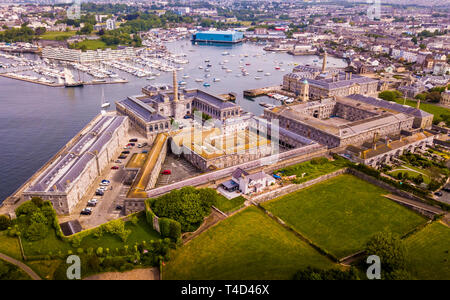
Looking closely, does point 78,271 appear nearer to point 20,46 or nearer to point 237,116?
point 237,116

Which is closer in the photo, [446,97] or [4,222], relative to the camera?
[4,222]

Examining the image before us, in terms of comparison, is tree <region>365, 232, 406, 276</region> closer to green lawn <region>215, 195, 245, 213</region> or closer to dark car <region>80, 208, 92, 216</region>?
green lawn <region>215, 195, 245, 213</region>

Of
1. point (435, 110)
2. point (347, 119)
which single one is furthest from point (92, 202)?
point (435, 110)

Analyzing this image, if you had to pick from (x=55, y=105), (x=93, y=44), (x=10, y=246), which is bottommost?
(x=10, y=246)

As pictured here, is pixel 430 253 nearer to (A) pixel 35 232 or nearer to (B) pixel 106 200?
(B) pixel 106 200

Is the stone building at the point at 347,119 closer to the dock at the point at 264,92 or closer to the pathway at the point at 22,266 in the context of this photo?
the dock at the point at 264,92

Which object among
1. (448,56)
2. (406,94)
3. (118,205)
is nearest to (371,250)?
(118,205)
